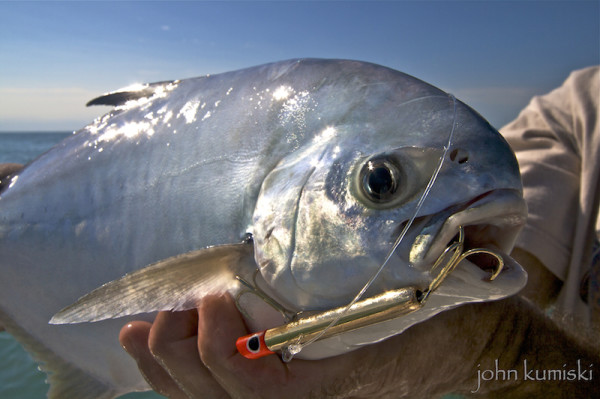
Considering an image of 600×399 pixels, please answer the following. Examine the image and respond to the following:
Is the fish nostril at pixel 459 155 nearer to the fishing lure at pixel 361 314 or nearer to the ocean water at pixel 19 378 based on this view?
the fishing lure at pixel 361 314

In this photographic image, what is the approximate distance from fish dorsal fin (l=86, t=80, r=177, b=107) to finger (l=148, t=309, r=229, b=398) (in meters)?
0.93

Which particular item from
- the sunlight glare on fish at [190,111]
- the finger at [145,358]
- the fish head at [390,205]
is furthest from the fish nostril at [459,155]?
the finger at [145,358]

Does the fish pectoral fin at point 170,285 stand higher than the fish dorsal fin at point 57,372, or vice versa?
the fish pectoral fin at point 170,285

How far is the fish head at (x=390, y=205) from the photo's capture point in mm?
1040

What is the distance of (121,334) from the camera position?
1.65 meters

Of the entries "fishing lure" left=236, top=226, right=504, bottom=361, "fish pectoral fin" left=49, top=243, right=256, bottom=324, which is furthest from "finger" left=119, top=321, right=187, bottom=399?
"fishing lure" left=236, top=226, right=504, bottom=361

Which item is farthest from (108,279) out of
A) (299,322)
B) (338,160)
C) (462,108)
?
(462,108)

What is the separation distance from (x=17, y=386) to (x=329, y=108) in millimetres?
3848

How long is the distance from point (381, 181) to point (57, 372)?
1.82 metres

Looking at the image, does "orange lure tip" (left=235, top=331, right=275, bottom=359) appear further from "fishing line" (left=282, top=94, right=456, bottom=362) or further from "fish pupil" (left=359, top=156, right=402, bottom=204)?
"fish pupil" (left=359, top=156, right=402, bottom=204)

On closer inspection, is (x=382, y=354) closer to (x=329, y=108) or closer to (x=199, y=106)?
(x=329, y=108)

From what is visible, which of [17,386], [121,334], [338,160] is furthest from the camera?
[17,386]

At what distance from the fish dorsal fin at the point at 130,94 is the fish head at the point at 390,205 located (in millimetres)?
920

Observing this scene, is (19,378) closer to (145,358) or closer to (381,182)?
(145,358)
